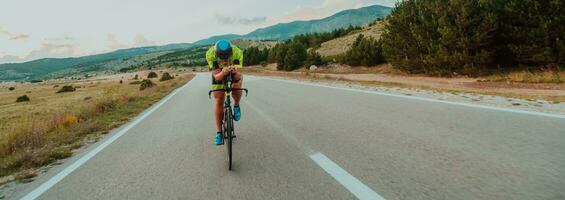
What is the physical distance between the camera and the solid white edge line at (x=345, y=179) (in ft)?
12.4

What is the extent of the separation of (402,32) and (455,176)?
25861mm

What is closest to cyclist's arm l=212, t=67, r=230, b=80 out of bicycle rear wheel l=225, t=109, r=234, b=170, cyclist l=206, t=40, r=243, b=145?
cyclist l=206, t=40, r=243, b=145

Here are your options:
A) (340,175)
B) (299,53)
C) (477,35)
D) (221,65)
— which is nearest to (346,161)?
(340,175)

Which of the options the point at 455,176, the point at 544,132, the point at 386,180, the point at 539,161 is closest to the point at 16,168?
the point at 386,180

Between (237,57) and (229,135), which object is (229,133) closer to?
(229,135)

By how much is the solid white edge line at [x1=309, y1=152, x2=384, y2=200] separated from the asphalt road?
0.01 meters

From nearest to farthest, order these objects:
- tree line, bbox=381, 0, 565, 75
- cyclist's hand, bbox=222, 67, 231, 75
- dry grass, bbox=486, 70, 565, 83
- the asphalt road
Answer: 1. the asphalt road
2. cyclist's hand, bbox=222, 67, 231, 75
3. dry grass, bbox=486, 70, 565, 83
4. tree line, bbox=381, 0, 565, 75

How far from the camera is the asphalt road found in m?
3.93

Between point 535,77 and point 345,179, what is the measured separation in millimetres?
17963

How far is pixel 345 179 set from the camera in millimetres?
4320

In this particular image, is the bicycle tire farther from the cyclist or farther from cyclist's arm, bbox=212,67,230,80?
cyclist's arm, bbox=212,67,230,80

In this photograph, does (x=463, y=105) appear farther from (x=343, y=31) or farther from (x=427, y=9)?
(x=343, y=31)

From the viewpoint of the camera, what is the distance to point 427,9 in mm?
26172

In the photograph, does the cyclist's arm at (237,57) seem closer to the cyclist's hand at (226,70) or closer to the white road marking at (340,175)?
the cyclist's hand at (226,70)
